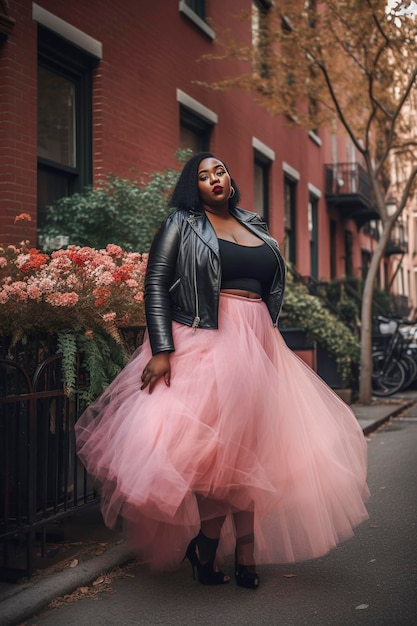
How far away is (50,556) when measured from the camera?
15.4 feet

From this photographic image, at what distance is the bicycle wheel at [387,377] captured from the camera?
14.7 metres

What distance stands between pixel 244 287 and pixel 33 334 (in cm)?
138

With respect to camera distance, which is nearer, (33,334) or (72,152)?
(33,334)

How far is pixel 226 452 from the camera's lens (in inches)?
152

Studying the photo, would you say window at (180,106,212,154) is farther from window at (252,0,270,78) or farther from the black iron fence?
the black iron fence

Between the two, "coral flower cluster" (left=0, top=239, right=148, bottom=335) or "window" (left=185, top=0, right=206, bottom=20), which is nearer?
"coral flower cluster" (left=0, top=239, right=148, bottom=335)

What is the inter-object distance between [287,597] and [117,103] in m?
7.32

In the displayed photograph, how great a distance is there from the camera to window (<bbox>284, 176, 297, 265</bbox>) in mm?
18719

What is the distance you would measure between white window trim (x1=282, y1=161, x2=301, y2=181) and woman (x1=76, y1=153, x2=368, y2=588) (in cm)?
1381

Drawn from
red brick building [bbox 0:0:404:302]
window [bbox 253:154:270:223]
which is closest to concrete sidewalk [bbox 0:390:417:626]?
red brick building [bbox 0:0:404:302]

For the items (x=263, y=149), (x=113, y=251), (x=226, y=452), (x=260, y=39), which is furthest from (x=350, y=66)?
(x=226, y=452)

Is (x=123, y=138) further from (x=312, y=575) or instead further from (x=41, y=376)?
(x=312, y=575)

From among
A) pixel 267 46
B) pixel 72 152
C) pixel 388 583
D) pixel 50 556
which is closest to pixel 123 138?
pixel 72 152

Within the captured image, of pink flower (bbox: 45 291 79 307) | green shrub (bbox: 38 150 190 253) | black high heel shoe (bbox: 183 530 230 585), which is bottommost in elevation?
black high heel shoe (bbox: 183 530 230 585)
